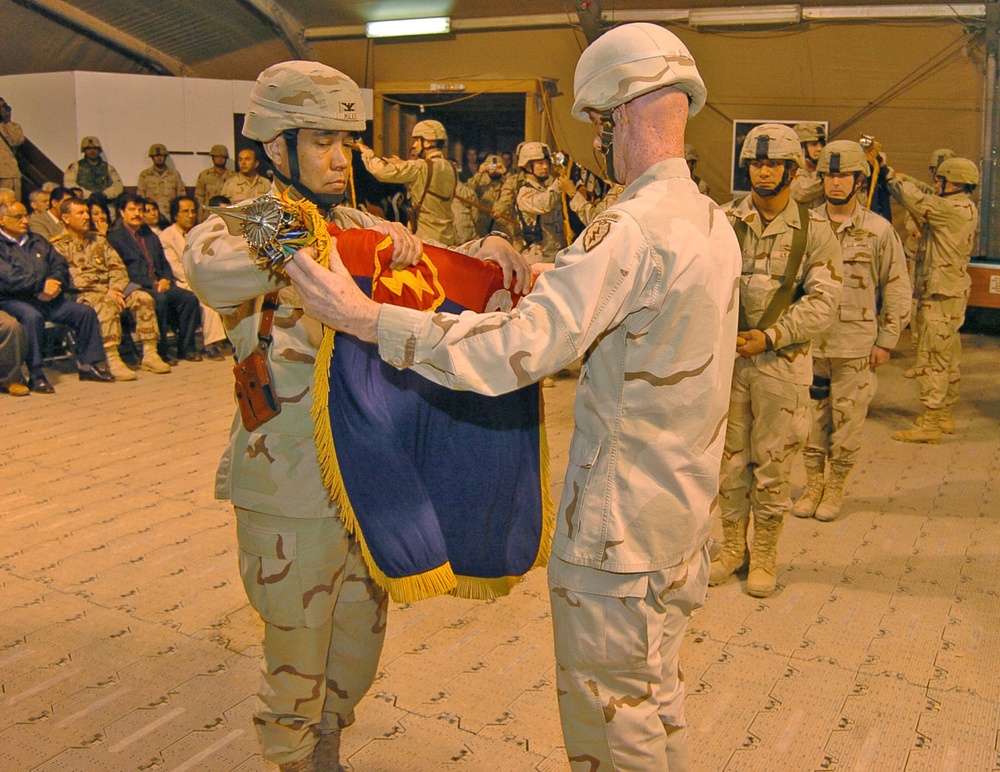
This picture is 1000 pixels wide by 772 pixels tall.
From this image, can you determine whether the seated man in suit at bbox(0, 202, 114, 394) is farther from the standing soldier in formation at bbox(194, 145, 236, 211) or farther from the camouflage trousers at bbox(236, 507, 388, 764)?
the camouflage trousers at bbox(236, 507, 388, 764)

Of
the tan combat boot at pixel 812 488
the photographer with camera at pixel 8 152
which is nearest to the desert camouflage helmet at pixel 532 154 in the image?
the tan combat boot at pixel 812 488

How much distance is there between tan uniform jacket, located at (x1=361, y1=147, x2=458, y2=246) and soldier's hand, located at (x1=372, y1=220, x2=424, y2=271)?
5902mm

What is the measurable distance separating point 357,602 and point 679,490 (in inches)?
35.4

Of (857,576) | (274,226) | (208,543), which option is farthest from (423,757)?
(857,576)

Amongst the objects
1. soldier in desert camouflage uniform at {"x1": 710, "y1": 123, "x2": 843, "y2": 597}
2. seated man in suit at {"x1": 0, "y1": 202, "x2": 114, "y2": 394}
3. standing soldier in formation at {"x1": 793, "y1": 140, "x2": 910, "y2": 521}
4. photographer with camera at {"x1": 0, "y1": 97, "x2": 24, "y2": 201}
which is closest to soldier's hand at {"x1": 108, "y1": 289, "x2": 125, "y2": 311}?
seated man in suit at {"x1": 0, "y1": 202, "x2": 114, "y2": 394}

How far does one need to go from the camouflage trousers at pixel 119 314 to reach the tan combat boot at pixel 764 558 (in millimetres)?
5604

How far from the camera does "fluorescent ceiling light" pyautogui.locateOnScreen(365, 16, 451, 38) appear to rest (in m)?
11.8

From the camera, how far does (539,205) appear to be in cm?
784

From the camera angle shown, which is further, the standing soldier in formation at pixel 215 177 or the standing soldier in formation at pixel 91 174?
the standing soldier in formation at pixel 215 177

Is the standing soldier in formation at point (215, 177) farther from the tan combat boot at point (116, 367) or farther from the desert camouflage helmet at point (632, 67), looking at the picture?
the desert camouflage helmet at point (632, 67)

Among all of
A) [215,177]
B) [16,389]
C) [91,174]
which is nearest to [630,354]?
[16,389]

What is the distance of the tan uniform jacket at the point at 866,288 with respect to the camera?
4.67 m

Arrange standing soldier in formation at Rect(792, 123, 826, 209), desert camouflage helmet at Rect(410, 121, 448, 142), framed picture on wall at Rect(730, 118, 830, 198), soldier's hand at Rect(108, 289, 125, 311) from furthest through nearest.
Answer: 1. framed picture on wall at Rect(730, 118, 830, 198)
2. desert camouflage helmet at Rect(410, 121, 448, 142)
3. soldier's hand at Rect(108, 289, 125, 311)
4. standing soldier in formation at Rect(792, 123, 826, 209)

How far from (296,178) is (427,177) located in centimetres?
609
